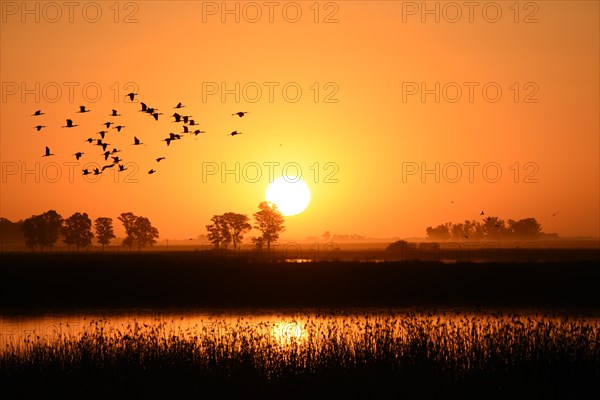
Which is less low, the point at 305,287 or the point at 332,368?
the point at 332,368

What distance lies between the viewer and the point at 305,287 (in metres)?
64.4

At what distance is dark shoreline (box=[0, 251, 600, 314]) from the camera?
176ft

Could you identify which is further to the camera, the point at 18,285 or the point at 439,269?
the point at 439,269

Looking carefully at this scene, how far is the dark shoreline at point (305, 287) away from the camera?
176 ft

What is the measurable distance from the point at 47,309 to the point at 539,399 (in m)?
37.9

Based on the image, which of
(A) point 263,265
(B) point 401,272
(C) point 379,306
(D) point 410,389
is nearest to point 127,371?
(D) point 410,389

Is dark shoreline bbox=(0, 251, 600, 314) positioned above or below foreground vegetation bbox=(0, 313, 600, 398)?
below

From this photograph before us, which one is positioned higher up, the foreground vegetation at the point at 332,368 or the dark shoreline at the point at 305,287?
the foreground vegetation at the point at 332,368

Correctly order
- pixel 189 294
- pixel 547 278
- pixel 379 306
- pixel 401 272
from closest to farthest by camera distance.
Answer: pixel 379 306
pixel 189 294
pixel 547 278
pixel 401 272

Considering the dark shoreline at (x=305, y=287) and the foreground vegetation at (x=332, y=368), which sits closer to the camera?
the foreground vegetation at (x=332, y=368)

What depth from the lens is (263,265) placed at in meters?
81.4

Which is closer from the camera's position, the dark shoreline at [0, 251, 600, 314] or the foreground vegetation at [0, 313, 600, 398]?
the foreground vegetation at [0, 313, 600, 398]

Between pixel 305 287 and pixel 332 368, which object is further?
pixel 305 287

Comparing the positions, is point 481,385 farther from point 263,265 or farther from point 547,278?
point 263,265
